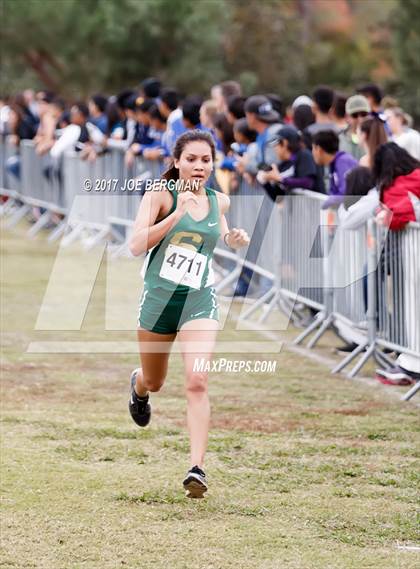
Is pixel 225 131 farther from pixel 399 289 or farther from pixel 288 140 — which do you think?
pixel 399 289

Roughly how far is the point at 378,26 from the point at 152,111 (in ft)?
112

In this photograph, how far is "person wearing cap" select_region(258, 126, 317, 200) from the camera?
1226cm

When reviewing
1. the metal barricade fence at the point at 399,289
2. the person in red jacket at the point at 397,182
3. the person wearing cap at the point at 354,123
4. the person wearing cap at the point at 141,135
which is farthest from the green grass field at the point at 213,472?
the person wearing cap at the point at 141,135

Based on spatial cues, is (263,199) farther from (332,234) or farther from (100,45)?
(100,45)

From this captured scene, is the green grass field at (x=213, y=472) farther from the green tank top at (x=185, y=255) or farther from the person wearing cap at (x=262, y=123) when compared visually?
the person wearing cap at (x=262, y=123)

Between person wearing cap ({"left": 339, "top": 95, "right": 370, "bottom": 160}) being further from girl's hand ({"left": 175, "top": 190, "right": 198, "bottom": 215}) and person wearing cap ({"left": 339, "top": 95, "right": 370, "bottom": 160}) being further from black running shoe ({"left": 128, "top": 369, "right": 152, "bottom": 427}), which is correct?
girl's hand ({"left": 175, "top": 190, "right": 198, "bottom": 215})

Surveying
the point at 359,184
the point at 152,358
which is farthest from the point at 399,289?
the point at 152,358

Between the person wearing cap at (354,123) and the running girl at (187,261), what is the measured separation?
4.60 metres

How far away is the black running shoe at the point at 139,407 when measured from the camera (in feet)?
26.1

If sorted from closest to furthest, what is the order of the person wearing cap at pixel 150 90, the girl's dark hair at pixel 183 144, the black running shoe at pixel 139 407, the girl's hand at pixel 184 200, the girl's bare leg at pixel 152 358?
1. the girl's hand at pixel 184 200
2. the girl's dark hair at pixel 183 144
3. the girl's bare leg at pixel 152 358
4. the black running shoe at pixel 139 407
5. the person wearing cap at pixel 150 90

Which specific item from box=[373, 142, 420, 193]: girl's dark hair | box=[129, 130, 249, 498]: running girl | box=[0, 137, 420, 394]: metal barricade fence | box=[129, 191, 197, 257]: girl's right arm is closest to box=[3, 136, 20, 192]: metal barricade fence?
box=[0, 137, 420, 394]: metal barricade fence

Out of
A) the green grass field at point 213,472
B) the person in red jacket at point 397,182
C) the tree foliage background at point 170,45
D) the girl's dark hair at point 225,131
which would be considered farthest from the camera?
the tree foliage background at point 170,45

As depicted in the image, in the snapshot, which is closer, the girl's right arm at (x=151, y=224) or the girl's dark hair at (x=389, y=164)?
the girl's right arm at (x=151, y=224)

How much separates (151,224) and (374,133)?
375 cm
